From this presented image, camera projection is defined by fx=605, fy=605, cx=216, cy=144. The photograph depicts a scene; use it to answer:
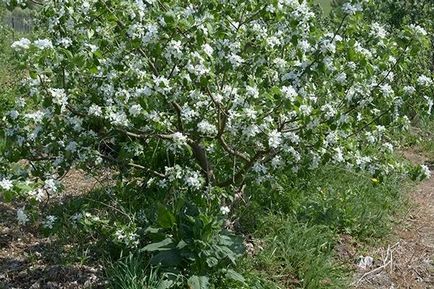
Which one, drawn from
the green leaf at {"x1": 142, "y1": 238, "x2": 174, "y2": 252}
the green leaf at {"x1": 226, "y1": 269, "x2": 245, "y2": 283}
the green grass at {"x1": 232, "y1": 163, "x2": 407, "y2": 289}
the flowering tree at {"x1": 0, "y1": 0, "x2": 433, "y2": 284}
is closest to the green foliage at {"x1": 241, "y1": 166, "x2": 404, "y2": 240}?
the green grass at {"x1": 232, "y1": 163, "x2": 407, "y2": 289}

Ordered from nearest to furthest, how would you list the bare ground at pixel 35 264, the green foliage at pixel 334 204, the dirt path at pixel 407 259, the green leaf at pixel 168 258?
the green leaf at pixel 168 258 < the bare ground at pixel 35 264 < the dirt path at pixel 407 259 < the green foliage at pixel 334 204

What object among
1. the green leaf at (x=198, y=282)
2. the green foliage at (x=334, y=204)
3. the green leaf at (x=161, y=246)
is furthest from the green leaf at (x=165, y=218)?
the green foliage at (x=334, y=204)

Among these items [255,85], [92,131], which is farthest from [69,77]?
[255,85]

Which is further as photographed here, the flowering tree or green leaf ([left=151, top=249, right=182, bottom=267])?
green leaf ([left=151, top=249, right=182, bottom=267])

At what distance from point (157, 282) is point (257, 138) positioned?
102 cm

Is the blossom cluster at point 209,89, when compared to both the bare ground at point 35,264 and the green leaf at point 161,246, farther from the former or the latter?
the bare ground at point 35,264

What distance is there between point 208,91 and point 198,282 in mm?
1099

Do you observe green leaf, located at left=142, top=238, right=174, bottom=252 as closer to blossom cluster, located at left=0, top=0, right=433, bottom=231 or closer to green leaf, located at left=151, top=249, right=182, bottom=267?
green leaf, located at left=151, top=249, right=182, bottom=267

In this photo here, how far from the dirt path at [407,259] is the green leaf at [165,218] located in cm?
149

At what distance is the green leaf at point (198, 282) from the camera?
3396 millimetres

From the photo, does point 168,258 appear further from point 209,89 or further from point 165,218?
point 209,89

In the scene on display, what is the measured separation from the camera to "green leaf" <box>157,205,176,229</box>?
3.58 m

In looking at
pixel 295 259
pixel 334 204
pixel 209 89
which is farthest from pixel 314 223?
pixel 209 89

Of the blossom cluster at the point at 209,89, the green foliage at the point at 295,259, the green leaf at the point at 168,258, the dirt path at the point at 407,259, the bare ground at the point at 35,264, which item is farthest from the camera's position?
the dirt path at the point at 407,259
